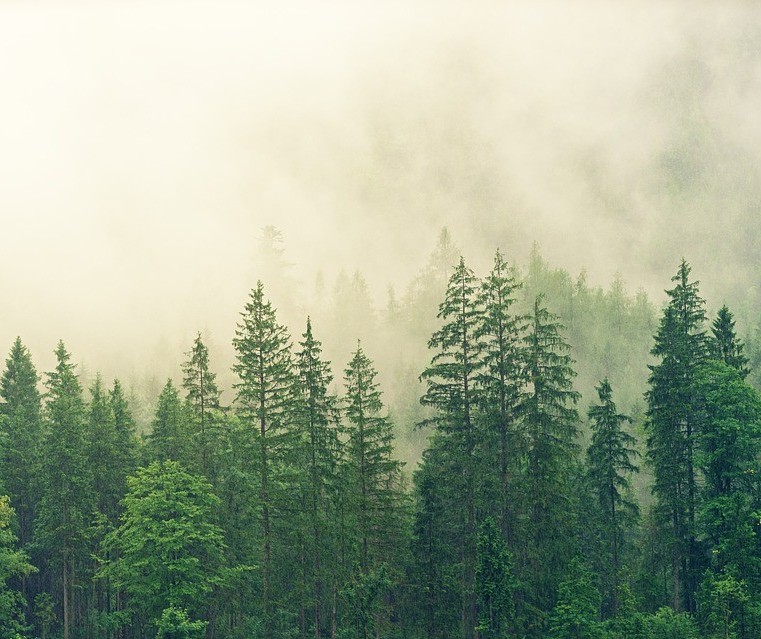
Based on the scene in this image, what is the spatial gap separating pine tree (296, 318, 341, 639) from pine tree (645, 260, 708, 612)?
57.8 ft

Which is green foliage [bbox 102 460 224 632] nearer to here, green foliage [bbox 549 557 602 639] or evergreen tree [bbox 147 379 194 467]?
→ evergreen tree [bbox 147 379 194 467]

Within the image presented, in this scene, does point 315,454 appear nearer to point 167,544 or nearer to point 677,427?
point 167,544

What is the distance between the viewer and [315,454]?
147ft

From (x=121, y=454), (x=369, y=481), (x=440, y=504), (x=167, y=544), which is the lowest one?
(x=167, y=544)

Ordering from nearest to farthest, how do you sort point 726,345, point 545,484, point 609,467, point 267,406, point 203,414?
point 545,484
point 267,406
point 203,414
point 726,345
point 609,467

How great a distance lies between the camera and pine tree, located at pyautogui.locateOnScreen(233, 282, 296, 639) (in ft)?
140

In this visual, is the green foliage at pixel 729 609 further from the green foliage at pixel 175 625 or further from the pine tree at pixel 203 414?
the pine tree at pixel 203 414

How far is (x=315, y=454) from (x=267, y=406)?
3.67 m

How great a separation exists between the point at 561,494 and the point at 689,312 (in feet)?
42.9

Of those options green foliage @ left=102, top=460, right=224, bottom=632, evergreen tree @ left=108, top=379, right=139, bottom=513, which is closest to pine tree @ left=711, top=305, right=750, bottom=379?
green foliage @ left=102, top=460, right=224, bottom=632

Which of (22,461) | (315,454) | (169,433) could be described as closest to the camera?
(315,454)

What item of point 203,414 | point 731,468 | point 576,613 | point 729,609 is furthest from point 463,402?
point 729,609

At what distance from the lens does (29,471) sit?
5478cm

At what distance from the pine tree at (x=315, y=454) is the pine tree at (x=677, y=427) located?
17632 millimetres
